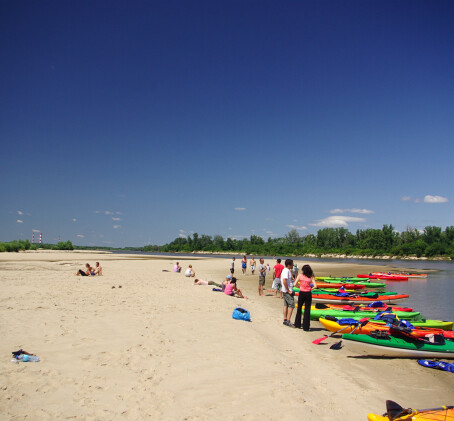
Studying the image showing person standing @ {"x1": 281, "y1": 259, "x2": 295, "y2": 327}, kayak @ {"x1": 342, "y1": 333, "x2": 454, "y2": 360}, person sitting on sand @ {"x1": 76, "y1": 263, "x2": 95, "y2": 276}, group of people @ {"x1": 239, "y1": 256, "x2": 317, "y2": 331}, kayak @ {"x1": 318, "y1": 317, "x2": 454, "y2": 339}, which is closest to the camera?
kayak @ {"x1": 342, "y1": 333, "x2": 454, "y2": 360}

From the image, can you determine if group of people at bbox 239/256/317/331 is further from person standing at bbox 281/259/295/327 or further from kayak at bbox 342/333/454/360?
kayak at bbox 342/333/454/360

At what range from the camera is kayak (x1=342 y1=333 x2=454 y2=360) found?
8.11m

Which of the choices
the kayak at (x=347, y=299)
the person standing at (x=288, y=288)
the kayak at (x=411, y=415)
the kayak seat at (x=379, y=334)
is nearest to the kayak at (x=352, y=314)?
the person standing at (x=288, y=288)

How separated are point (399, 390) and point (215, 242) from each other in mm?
156568

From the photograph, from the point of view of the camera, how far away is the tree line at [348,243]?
99.6m

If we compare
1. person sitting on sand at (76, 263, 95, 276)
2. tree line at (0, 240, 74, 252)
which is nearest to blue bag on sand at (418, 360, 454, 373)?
person sitting on sand at (76, 263, 95, 276)

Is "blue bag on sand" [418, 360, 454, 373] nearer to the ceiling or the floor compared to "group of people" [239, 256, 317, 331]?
Answer: nearer to the floor

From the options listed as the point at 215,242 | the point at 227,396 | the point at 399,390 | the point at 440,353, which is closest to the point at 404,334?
the point at 440,353

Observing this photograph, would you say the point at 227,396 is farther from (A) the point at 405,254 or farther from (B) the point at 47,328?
(A) the point at 405,254

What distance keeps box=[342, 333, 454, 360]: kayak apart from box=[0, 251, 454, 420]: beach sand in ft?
0.89

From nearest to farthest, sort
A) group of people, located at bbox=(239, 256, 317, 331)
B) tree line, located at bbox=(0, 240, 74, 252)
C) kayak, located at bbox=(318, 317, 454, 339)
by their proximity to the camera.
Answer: kayak, located at bbox=(318, 317, 454, 339) → group of people, located at bbox=(239, 256, 317, 331) → tree line, located at bbox=(0, 240, 74, 252)

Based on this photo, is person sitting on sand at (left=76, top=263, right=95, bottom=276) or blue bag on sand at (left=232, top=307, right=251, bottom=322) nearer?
blue bag on sand at (left=232, top=307, right=251, bottom=322)

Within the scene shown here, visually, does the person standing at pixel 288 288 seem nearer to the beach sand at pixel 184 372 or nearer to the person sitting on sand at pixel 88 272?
the beach sand at pixel 184 372

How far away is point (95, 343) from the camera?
705 cm
